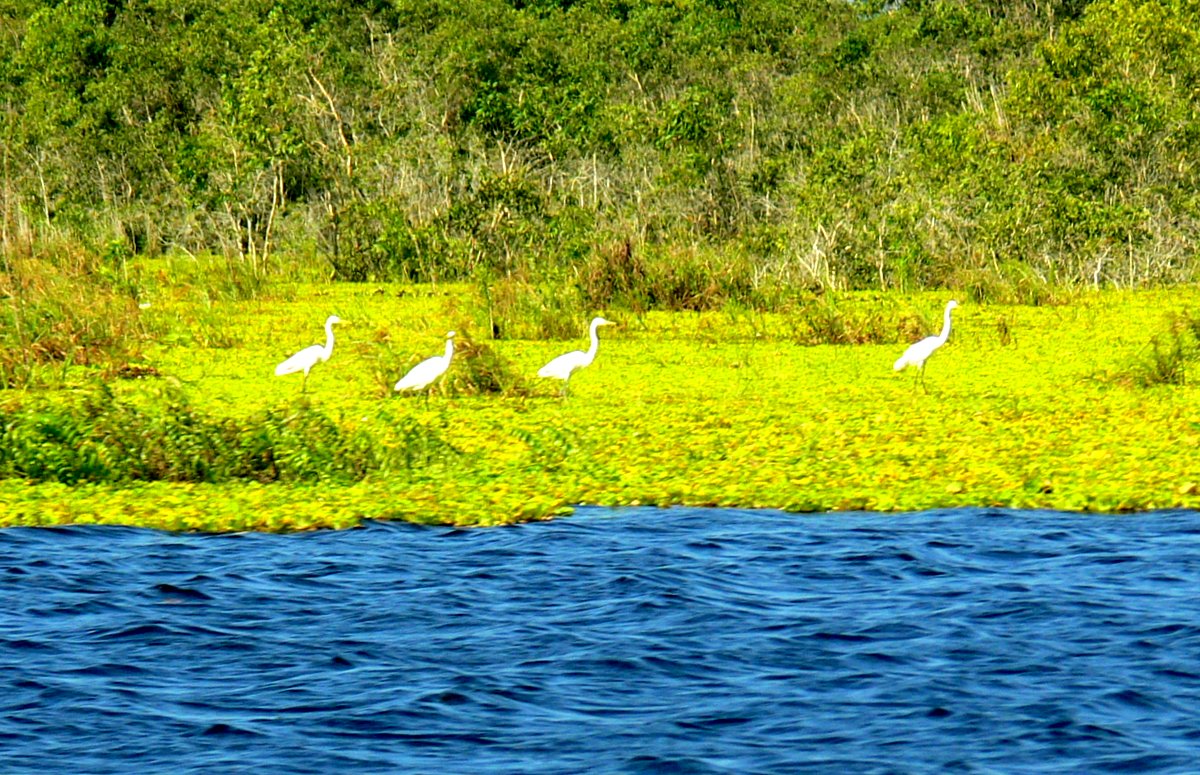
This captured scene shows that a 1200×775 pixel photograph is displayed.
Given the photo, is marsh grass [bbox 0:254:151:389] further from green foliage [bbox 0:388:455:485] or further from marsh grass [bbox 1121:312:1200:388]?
marsh grass [bbox 1121:312:1200:388]

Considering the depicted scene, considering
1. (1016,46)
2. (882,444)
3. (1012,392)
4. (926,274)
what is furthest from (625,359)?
(1016,46)

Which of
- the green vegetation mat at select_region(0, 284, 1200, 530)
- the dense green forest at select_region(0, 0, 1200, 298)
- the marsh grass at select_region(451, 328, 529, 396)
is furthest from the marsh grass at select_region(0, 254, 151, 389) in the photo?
the marsh grass at select_region(451, 328, 529, 396)

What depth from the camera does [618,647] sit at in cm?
796

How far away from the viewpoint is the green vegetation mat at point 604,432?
11156 mm

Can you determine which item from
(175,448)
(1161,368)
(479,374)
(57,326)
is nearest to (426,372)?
(479,374)

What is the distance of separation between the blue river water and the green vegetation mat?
490 millimetres

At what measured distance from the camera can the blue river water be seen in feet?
21.5

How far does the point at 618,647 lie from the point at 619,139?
2886 cm

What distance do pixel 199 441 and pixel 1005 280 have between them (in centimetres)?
1679

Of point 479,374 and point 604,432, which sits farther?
point 479,374

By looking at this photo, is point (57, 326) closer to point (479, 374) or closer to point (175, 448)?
point (479, 374)

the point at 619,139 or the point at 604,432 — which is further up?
the point at 619,139

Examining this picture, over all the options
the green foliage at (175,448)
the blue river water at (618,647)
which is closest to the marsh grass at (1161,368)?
the blue river water at (618,647)

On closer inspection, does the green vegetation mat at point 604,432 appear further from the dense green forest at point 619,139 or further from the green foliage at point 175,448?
the dense green forest at point 619,139
